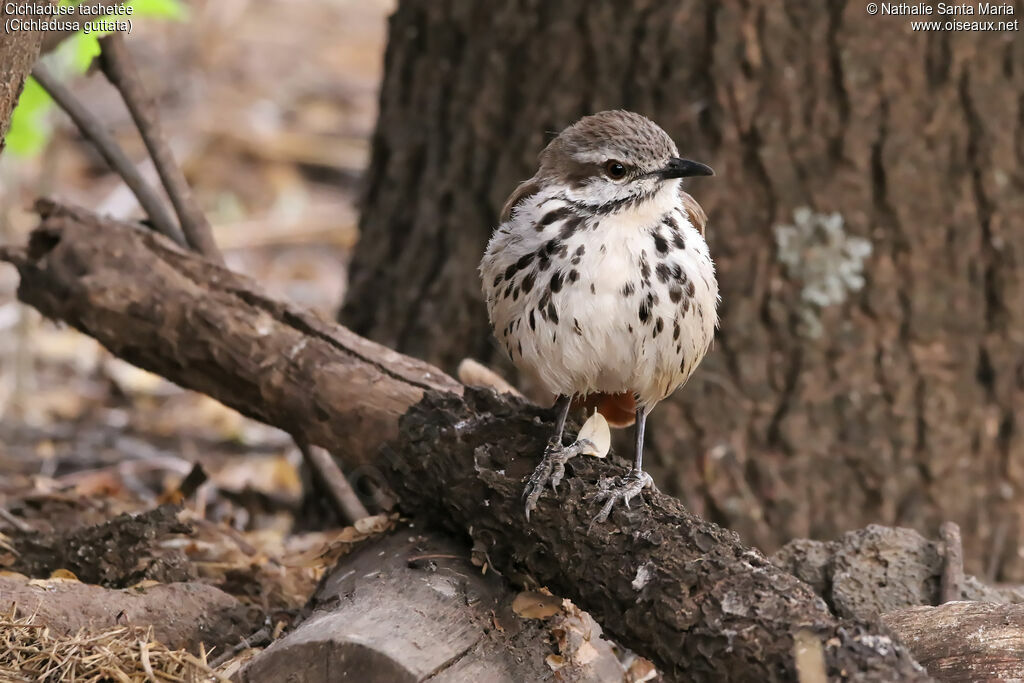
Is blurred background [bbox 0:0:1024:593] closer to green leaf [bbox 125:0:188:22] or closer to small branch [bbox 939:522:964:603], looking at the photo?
green leaf [bbox 125:0:188:22]

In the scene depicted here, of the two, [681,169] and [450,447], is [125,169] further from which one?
[681,169]

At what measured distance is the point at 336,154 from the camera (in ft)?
34.8

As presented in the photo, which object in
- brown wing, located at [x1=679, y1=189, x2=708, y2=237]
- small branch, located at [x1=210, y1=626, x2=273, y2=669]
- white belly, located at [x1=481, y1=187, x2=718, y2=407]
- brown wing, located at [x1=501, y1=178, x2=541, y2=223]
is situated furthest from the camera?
brown wing, located at [x1=679, y1=189, x2=708, y2=237]

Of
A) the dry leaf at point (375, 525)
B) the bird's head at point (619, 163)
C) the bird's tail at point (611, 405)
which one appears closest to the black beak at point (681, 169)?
the bird's head at point (619, 163)

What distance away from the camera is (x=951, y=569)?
3.74 m

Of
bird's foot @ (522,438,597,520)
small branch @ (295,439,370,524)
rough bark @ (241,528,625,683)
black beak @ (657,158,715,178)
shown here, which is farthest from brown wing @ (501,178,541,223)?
small branch @ (295,439,370,524)

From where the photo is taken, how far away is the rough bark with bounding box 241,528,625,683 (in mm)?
2926

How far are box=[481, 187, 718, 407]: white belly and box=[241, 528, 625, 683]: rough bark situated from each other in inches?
26.7

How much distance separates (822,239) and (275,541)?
2.78 metres

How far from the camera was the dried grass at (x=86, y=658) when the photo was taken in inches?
120

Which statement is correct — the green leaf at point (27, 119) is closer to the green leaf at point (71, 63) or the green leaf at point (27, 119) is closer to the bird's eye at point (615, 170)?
the green leaf at point (71, 63)

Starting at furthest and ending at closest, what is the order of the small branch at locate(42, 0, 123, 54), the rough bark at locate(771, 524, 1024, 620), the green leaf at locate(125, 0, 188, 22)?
1. the green leaf at locate(125, 0, 188, 22)
2. the small branch at locate(42, 0, 123, 54)
3. the rough bark at locate(771, 524, 1024, 620)

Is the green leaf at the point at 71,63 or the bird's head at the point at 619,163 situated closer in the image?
the bird's head at the point at 619,163

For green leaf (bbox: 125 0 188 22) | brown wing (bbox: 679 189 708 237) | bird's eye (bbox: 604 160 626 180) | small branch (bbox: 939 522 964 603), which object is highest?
green leaf (bbox: 125 0 188 22)
